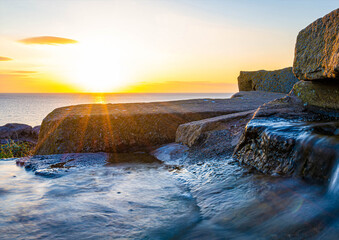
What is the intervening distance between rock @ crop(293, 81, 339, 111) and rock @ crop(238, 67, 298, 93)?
890 centimetres

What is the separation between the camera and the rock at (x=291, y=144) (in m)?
2.73

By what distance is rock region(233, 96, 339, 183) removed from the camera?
8.96 ft

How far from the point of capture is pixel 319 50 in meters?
3.93

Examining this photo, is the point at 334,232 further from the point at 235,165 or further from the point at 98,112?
the point at 98,112

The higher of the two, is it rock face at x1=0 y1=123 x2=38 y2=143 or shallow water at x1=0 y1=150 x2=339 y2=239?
shallow water at x1=0 y1=150 x2=339 y2=239

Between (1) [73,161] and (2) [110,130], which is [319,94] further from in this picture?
(1) [73,161]

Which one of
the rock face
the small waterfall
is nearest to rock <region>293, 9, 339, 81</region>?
the small waterfall

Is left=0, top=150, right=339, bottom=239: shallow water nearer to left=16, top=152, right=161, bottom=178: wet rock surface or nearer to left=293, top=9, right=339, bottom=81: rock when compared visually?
left=16, top=152, right=161, bottom=178: wet rock surface

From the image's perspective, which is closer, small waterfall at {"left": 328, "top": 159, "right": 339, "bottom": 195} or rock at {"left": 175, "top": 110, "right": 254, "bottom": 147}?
small waterfall at {"left": 328, "top": 159, "right": 339, "bottom": 195}

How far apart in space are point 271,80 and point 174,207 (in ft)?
39.4

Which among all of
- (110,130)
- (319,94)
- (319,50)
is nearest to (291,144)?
(319,50)

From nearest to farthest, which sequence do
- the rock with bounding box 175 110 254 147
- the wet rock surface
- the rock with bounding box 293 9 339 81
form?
the rock with bounding box 293 9 339 81 → the wet rock surface → the rock with bounding box 175 110 254 147

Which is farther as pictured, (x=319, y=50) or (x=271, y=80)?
(x=271, y=80)

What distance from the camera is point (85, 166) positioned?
5359mm
